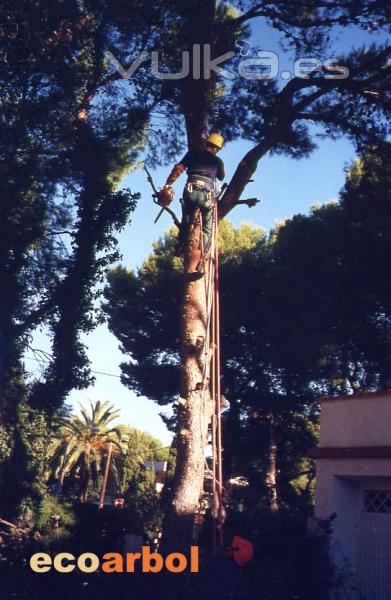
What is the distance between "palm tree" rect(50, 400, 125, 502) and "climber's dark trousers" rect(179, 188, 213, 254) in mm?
27930

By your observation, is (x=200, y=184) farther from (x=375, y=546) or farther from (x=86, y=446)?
(x=86, y=446)

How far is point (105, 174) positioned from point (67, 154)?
3.45ft

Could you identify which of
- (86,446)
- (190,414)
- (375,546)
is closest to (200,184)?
(190,414)

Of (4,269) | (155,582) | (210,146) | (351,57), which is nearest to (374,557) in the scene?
(155,582)

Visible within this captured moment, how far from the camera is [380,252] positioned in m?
16.7

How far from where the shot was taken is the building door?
9.27 metres

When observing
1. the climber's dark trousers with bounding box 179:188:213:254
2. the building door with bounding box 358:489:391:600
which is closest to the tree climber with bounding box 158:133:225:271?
the climber's dark trousers with bounding box 179:188:213:254

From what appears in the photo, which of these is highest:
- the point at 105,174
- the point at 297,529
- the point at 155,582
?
the point at 105,174

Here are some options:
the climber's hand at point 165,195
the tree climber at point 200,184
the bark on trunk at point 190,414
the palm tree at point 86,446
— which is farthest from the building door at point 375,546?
the palm tree at point 86,446

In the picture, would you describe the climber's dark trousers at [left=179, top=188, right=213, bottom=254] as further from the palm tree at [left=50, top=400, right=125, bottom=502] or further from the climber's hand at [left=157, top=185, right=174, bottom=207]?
the palm tree at [left=50, top=400, right=125, bottom=502]

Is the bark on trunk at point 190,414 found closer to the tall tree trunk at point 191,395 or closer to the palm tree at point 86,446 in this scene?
the tall tree trunk at point 191,395

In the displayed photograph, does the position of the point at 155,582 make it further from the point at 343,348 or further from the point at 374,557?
the point at 343,348

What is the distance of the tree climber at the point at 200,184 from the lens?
873 cm

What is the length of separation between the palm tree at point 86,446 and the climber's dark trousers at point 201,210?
27930 mm
